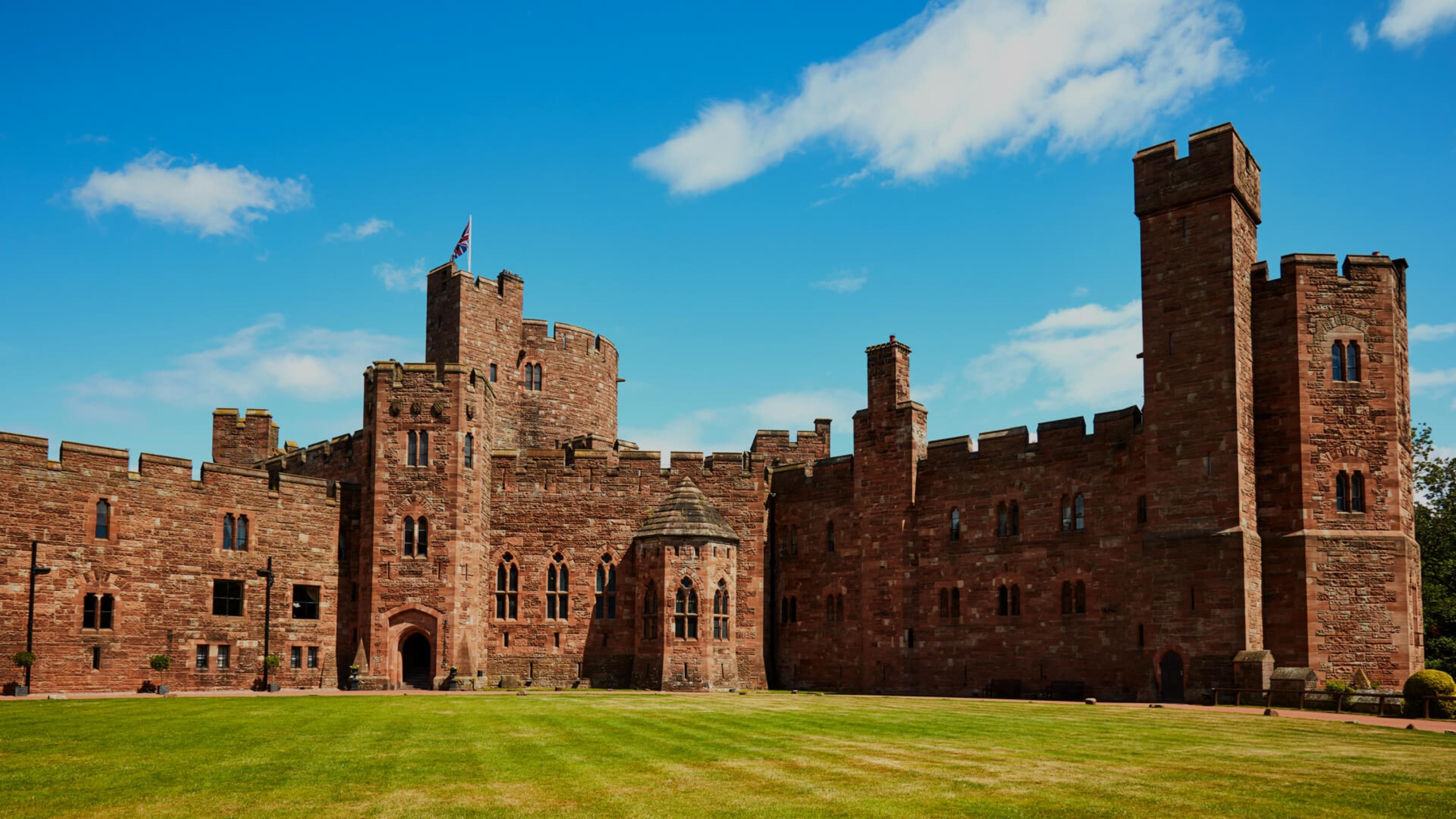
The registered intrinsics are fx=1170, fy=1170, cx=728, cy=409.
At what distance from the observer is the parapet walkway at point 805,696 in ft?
86.8

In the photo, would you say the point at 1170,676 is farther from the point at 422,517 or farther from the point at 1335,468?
the point at 422,517

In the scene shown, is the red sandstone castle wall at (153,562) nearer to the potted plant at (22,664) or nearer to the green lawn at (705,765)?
the potted plant at (22,664)

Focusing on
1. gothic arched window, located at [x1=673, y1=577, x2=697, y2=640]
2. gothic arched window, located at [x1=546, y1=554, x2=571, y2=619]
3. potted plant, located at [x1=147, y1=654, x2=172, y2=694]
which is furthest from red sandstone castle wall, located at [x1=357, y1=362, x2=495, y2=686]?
gothic arched window, located at [x1=673, y1=577, x2=697, y2=640]

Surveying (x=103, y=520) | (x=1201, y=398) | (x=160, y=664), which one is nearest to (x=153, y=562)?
(x=103, y=520)

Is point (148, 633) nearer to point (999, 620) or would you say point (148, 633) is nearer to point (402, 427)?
point (402, 427)

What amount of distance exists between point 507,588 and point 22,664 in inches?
644

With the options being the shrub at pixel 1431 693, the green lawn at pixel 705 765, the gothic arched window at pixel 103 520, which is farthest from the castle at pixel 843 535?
the green lawn at pixel 705 765

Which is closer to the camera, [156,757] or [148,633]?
[156,757]

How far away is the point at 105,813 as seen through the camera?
43.9ft

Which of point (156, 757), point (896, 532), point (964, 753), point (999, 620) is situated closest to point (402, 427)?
point (896, 532)

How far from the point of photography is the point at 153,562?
3847cm

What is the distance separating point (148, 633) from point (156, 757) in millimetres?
23064

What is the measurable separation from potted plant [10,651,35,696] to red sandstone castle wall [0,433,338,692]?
0.41 metres

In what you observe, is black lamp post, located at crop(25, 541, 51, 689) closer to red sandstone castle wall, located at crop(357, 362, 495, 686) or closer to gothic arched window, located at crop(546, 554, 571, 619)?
red sandstone castle wall, located at crop(357, 362, 495, 686)
